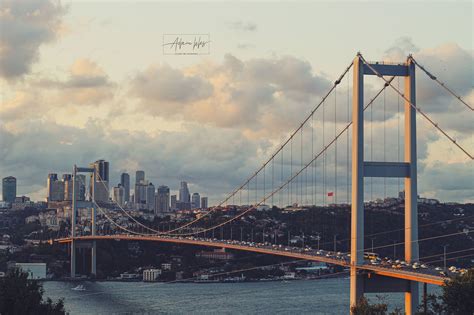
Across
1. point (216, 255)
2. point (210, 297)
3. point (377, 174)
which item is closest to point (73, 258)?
point (216, 255)

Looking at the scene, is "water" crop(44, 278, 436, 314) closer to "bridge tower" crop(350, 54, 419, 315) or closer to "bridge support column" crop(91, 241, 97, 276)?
"bridge support column" crop(91, 241, 97, 276)

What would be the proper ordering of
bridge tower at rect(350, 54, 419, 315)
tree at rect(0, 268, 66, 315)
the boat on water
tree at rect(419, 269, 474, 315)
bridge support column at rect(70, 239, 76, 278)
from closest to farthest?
tree at rect(419, 269, 474, 315) → tree at rect(0, 268, 66, 315) → bridge tower at rect(350, 54, 419, 315) → the boat on water → bridge support column at rect(70, 239, 76, 278)

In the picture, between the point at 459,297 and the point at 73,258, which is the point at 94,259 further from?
the point at 459,297

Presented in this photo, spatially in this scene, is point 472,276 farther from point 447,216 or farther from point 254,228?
point 254,228

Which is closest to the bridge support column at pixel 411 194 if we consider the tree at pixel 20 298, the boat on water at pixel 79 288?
the tree at pixel 20 298

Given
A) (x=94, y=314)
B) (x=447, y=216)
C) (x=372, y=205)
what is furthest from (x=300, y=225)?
(x=94, y=314)

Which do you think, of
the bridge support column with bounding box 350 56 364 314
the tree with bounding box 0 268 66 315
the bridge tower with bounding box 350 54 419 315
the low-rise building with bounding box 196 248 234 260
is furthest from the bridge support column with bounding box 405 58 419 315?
the low-rise building with bounding box 196 248 234 260
